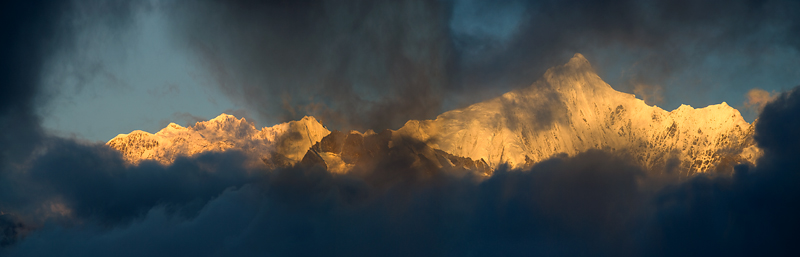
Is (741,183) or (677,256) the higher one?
(741,183)

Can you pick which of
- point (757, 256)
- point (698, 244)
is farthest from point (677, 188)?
point (757, 256)

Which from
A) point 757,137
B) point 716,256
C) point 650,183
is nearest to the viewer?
point 757,137

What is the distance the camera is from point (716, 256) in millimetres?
159625

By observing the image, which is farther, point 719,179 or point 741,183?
point 719,179

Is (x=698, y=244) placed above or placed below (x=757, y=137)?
below

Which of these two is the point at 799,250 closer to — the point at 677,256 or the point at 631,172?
the point at 677,256

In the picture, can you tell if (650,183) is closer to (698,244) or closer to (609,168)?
(609,168)

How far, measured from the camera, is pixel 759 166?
137 m

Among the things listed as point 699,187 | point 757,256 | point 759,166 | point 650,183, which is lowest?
point 757,256

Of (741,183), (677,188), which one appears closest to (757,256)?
(741,183)

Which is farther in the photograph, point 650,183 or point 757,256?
point 650,183

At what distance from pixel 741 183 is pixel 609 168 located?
51.3 meters

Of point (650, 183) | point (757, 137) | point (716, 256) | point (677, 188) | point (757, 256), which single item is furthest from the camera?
point (650, 183)

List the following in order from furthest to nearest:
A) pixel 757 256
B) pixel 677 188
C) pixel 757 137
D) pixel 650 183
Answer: pixel 650 183
pixel 677 188
pixel 757 256
pixel 757 137
